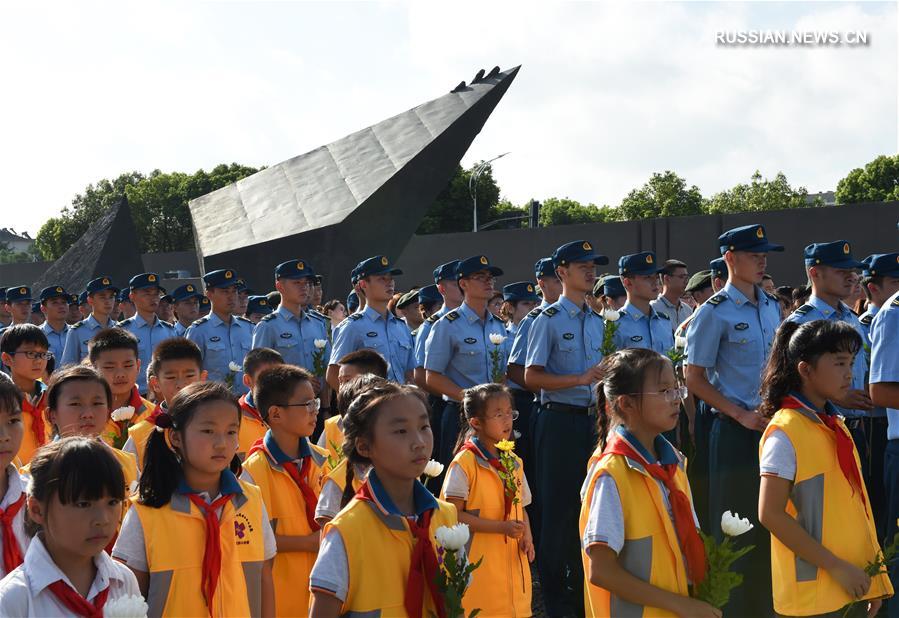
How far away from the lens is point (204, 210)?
19719 mm

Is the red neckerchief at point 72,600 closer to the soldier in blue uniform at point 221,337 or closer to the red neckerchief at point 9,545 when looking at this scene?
the red neckerchief at point 9,545

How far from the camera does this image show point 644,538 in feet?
10.0

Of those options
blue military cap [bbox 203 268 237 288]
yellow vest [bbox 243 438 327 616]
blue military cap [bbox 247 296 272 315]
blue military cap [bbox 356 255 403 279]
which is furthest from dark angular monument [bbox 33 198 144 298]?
yellow vest [bbox 243 438 327 616]

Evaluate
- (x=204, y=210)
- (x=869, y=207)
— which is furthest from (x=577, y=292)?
(x=204, y=210)

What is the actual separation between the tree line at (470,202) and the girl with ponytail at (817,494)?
41024mm

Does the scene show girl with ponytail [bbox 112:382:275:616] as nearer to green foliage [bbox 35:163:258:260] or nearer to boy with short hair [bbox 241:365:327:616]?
boy with short hair [bbox 241:365:327:616]

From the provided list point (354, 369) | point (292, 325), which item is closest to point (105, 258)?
point (292, 325)

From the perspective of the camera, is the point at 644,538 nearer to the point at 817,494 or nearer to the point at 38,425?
the point at 817,494

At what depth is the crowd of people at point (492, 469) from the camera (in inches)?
115

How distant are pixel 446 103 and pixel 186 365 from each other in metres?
14.7

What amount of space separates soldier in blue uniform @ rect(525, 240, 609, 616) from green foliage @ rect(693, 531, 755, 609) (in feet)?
9.24

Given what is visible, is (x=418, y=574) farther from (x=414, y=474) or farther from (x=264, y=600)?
(x=264, y=600)

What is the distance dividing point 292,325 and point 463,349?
78.9 inches

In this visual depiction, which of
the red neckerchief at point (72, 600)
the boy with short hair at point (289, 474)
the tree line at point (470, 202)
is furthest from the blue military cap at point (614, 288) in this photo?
the tree line at point (470, 202)
